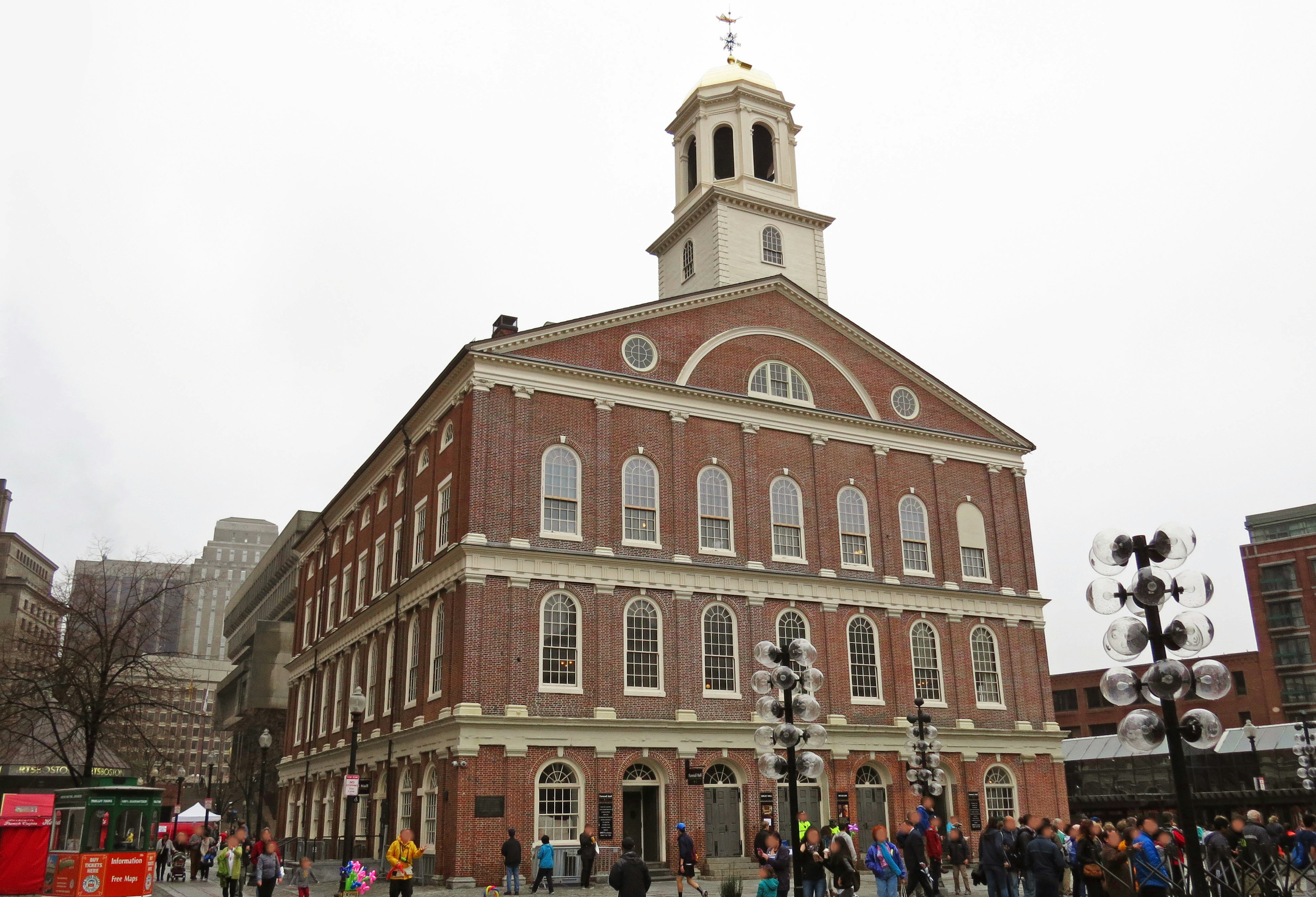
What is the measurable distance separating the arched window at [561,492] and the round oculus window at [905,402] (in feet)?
44.9

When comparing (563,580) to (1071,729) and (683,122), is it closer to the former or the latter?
(683,122)

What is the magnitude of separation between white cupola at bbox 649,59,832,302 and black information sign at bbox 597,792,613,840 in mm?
20126

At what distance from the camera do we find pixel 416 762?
34.7 m

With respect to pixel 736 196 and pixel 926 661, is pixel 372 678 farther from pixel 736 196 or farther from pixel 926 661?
pixel 736 196

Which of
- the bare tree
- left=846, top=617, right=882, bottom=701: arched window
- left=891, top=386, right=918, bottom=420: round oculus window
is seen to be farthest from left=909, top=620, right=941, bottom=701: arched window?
the bare tree

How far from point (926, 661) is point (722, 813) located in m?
9.79

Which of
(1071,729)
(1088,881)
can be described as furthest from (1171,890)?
(1071,729)

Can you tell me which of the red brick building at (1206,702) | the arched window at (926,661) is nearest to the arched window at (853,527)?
the arched window at (926,661)

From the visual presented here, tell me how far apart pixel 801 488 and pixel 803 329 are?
632 cm

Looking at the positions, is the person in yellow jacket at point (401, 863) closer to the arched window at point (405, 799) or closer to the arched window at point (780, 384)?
the arched window at point (405, 799)

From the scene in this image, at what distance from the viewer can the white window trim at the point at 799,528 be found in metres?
38.1

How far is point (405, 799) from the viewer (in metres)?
35.7

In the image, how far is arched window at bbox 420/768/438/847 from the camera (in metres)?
32.7

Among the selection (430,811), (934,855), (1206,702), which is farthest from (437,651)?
(1206,702)
